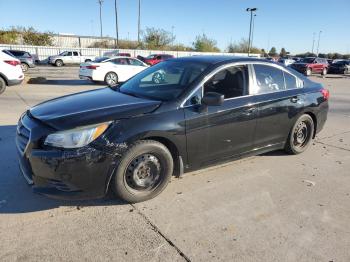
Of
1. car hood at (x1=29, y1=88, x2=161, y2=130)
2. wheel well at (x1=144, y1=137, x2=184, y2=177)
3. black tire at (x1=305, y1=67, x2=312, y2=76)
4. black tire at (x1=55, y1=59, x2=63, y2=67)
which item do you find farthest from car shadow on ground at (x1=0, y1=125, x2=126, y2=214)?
black tire at (x1=55, y1=59, x2=63, y2=67)

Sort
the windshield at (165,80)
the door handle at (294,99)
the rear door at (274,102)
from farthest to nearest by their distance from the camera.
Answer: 1. the door handle at (294,99)
2. the rear door at (274,102)
3. the windshield at (165,80)

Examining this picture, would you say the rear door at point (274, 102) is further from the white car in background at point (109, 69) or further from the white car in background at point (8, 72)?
the white car in background at point (109, 69)

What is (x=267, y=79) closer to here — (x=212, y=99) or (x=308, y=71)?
(x=212, y=99)

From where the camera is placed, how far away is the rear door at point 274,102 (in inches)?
193

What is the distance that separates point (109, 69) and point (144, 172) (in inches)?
525

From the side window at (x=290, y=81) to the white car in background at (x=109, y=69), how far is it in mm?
11244

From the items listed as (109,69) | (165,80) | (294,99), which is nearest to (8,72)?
(109,69)

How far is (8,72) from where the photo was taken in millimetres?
Answer: 11695

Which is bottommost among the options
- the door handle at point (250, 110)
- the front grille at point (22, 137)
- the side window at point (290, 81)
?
the front grille at point (22, 137)

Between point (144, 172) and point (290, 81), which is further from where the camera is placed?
point (290, 81)

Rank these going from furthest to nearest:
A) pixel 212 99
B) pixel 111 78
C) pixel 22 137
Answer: pixel 111 78
pixel 212 99
pixel 22 137

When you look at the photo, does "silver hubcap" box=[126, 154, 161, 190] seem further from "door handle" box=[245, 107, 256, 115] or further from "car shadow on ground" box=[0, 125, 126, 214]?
"door handle" box=[245, 107, 256, 115]

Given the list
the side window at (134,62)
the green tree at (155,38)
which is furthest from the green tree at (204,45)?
the side window at (134,62)

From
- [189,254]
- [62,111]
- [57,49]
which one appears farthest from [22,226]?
[57,49]
